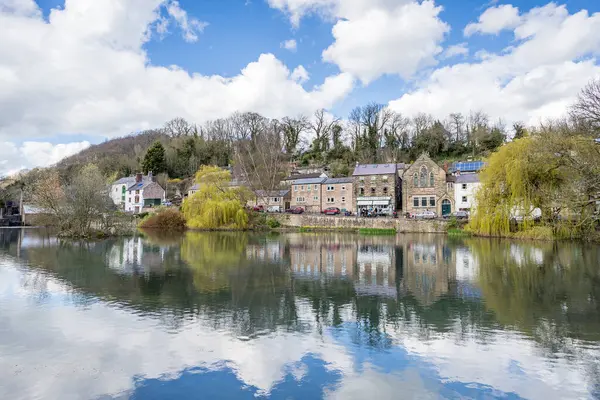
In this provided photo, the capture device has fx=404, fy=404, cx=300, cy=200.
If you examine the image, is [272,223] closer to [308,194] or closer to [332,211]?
[332,211]

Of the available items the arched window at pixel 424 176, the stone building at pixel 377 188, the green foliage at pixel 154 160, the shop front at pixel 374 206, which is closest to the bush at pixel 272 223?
the shop front at pixel 374 206

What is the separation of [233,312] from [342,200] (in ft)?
145

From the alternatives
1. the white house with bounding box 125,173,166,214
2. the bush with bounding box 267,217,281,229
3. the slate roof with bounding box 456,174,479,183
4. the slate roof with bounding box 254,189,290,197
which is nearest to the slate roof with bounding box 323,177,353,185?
the slate roof with bounding box 254,189,290,197

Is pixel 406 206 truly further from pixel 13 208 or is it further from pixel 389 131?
pixel 13 208

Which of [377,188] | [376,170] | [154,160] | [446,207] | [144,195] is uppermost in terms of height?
[154,160]

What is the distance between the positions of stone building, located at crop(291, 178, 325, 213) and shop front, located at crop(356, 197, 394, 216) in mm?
5998

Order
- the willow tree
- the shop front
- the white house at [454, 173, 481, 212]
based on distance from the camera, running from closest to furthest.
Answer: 1. the willow tree
2. the white house at [454, 173, 481, 212]
3. the shop front

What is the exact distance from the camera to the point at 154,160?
72.9 m

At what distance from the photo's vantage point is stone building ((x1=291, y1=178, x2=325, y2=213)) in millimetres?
56312

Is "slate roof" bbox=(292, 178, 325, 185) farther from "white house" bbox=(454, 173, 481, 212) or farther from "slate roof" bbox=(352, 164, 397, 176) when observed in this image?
"white house" bbox=(454, 173, 481, 212)

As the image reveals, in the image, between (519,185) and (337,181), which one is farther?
(337,181)

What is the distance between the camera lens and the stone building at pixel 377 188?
170ft

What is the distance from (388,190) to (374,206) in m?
2.74

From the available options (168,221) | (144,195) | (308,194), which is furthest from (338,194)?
(144,195)
